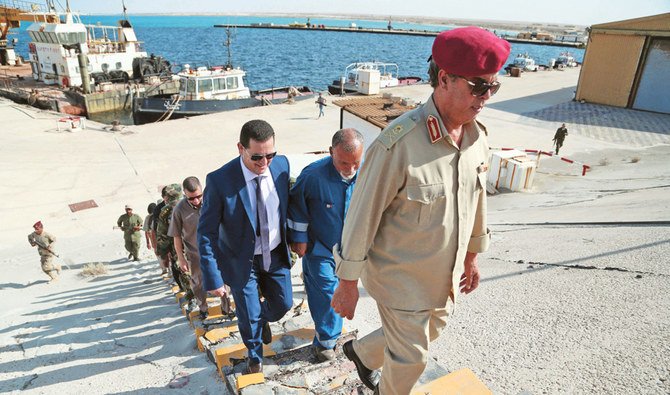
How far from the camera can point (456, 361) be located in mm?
2863

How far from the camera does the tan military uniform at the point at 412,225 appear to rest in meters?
1.70

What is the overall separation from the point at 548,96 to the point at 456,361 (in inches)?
953

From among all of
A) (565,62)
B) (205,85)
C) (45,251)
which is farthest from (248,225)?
(565,62)

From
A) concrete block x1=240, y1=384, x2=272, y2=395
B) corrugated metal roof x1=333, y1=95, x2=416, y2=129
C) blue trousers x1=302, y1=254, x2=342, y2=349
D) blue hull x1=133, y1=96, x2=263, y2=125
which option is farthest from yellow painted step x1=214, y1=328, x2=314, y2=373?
blue hull x1=133, y1=96, x2=263, y2=125

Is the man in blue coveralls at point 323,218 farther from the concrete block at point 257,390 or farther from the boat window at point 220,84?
the boat window at point 220,84

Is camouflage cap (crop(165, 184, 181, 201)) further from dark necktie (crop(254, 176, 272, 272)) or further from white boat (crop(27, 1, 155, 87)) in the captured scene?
white boat (crop(27, 1, 155, 87))

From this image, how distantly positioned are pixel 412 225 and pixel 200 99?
2152cm

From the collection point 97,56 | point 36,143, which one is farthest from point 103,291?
point 97,56

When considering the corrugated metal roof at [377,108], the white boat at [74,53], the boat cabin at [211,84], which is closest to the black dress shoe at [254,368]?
the corrugated metal roof at [377,108]

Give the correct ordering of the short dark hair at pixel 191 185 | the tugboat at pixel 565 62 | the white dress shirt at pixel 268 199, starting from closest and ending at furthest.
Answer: the white dress shirt at pixel 268 199
the short dark hair at pixel 191 185
the tugboat at pixel 565 62

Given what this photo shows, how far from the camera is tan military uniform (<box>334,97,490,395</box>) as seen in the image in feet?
5.57

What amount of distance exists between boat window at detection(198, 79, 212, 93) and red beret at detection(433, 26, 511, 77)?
21.9 metres

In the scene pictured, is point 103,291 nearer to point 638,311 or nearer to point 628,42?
point 638,311

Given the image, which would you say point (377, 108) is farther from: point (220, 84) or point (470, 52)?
point (220, 84)
